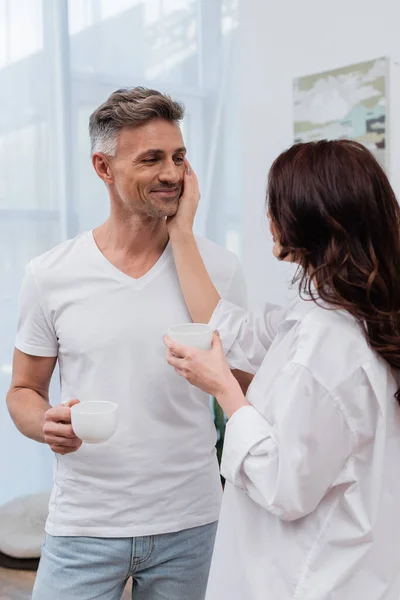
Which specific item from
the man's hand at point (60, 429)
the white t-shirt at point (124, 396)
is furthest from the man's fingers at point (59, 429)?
the white t-shirt at point (124, 396)

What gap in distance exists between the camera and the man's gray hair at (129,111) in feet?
5.40

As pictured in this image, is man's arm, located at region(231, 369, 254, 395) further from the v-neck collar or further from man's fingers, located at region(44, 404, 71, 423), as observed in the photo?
man's fingers, located at region(44, 404, 71, 423)

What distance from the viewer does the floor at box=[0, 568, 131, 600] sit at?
110 inches

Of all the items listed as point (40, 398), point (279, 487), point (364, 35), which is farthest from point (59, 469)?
point (364, 35)

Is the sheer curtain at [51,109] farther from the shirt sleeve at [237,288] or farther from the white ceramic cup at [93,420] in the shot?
the white ceramic cup at [93,420]

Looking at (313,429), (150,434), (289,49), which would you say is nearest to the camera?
(313,429)

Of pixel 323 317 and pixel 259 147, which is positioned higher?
pixel 259 147

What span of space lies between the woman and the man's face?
42cm

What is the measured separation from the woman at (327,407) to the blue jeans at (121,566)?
0.99ft

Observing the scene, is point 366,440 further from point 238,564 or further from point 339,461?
point 238,564

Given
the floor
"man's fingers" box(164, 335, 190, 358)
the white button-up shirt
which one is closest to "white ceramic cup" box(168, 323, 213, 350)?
"man's fingers" box(164, 335, 190, 358)

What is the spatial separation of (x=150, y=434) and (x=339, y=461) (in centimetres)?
54

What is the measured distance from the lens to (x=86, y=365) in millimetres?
1610

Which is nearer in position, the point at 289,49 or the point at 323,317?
the point at 323,317
